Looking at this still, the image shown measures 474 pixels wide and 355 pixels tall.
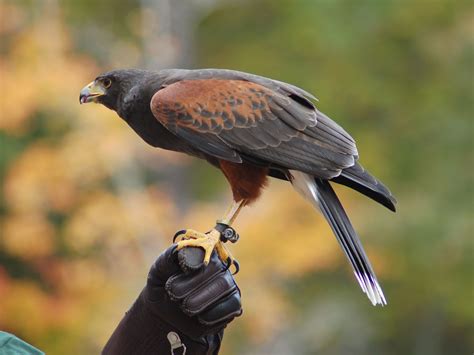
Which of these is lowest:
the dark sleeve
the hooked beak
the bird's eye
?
the dark sleeve

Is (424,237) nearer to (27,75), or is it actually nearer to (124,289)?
(124,289)

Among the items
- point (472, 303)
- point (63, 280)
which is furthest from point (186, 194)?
point (472, 303)

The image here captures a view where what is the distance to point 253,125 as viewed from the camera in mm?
5094

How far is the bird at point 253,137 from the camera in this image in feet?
15.9

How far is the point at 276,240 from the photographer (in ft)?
35.7

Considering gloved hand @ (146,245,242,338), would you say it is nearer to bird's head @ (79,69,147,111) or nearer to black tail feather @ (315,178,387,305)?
black tail feather @ (315,178,387,305)

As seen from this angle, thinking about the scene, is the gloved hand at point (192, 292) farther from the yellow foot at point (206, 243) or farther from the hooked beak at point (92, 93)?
the hooked beak at point (92, 93)

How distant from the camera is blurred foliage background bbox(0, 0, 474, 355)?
11.1m

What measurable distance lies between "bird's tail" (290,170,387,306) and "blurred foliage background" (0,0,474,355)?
5694 mm

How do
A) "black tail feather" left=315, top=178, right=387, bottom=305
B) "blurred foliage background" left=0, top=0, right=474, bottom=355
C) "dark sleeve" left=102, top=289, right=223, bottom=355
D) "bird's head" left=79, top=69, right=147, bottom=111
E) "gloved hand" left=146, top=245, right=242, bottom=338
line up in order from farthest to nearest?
"blurred foliage background" left=0, top=0, right=474, bottom=355 < "bird's head" left=79, top=69, right=147, bottom=111 < "black tail feather" left=315, top=178, right=387, bottom=305 < "dark sleeve" left=102, top=289, right=223, bottom=355 < "gloved hand" left=146, top=245, right=242, bottom=338

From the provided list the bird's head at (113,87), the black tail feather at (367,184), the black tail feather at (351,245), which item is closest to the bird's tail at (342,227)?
the black tail feather at (351,245)

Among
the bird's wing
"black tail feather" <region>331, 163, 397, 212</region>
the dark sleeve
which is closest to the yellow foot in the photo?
the dark sleeve

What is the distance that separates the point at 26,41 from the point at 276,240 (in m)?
3.37

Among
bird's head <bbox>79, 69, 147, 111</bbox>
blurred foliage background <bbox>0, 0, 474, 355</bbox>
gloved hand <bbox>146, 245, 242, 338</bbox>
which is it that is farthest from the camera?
blurred foliage background <bbox>0, 0, 474, 355</bbox>
